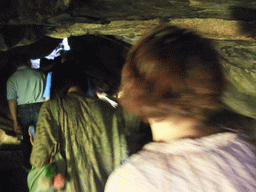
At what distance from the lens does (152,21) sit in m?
2.04

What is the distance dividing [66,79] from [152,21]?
1.30 m

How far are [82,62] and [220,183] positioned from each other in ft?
15.0

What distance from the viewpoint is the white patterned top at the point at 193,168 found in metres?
0.50

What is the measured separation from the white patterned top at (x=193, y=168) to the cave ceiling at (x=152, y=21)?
120cm

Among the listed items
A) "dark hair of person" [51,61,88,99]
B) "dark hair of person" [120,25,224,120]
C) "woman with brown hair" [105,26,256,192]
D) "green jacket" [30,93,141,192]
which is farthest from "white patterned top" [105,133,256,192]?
"dark hair of person" [51,61,88,99]

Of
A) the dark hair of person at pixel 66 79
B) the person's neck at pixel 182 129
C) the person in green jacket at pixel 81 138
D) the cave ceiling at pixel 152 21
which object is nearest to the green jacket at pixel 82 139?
the person in green jacket at pixel 81 138

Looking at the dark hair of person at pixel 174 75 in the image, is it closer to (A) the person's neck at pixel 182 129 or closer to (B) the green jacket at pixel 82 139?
(A) the person's neck at pixel 182 129

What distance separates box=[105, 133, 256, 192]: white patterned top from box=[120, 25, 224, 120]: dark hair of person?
0.14 metres

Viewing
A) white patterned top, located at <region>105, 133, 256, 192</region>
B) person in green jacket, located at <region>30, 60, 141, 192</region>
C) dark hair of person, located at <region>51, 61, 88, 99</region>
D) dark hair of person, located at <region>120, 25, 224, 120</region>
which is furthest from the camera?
dark hair of person, located at <region>51, 61, 88, 99</region>

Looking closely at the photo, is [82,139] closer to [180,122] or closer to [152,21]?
[180,122]

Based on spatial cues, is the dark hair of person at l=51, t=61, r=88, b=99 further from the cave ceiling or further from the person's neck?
the person's neck

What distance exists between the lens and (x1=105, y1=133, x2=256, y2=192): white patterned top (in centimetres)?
50

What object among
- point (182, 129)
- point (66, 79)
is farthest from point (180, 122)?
point (66, 79)

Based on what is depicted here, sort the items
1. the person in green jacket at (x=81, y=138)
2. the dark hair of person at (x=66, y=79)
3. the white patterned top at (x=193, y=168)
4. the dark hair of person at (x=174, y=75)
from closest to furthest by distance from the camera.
Answer: 1. the white patterned top at (x=193, y=168)
2. the dark hair of person at (x=174, y=75)
3. the person in green jacket at (x=81, y=138)
4. the dark hair of person at (x=66, y=79)
